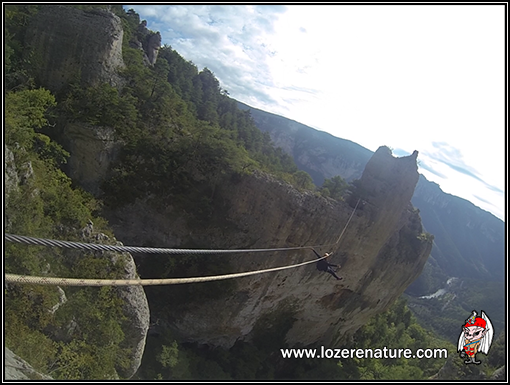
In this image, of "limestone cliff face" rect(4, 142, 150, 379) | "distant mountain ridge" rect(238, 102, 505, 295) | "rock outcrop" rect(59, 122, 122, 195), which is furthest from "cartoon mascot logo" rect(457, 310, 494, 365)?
"distant mountain ridge" rect(238, 102, 505, 295)

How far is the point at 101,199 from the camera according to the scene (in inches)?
764

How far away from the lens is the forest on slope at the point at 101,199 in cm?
1002

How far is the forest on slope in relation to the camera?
10016 mm

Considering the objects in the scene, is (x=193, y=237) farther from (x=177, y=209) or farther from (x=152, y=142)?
(x=152, y=142)

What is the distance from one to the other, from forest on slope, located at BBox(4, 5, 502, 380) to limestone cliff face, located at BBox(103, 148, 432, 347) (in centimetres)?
156

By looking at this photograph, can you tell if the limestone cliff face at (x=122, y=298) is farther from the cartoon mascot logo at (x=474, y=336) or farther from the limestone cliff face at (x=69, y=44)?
the cartoon mascot logo at (x=474, y=336)

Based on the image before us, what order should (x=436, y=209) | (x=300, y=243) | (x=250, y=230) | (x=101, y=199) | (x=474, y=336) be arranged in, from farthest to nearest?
(x=436, y=209)
(x=300, y=243)
(x=250, y=230)
(x=474, y=336)
(x=101, y=199)

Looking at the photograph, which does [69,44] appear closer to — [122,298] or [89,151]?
[89,151]

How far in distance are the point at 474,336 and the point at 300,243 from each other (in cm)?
1243

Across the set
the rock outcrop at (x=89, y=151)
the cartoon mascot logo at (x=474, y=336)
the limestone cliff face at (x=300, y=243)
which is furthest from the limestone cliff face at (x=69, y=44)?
the cartoon mascot logo at (x=474, y=336)

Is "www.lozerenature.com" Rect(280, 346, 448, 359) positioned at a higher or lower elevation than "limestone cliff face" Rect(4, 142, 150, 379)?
lower

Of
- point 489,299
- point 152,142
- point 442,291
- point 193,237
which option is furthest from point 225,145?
point 442,291

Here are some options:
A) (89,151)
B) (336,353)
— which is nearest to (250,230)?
(89,151)

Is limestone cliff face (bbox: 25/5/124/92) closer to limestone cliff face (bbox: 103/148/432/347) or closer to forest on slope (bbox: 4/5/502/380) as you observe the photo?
forest on slope (bbox: 4/5/502/380)
